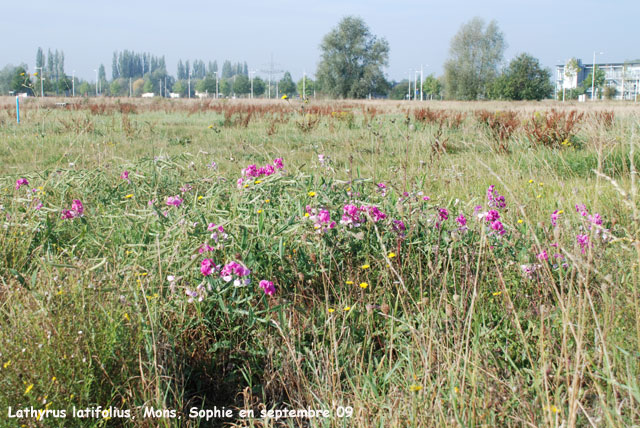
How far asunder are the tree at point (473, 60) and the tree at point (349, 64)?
8.16 meters

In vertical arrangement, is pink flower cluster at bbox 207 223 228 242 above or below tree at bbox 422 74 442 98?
below

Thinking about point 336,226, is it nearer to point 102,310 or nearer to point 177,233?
point 177,233

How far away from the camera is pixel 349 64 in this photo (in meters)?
59.9

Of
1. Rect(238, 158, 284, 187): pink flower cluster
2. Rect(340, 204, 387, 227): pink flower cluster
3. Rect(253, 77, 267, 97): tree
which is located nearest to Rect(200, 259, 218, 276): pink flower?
Rect(340, 204, 387, 227): pink flower cluster

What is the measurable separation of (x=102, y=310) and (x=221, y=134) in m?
7.73

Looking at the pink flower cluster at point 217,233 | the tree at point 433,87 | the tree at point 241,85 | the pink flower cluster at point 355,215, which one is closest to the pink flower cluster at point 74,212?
the pink flower cluster at point 217,233

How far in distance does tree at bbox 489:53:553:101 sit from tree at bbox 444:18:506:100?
7.75 m

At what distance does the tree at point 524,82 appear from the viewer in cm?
4772

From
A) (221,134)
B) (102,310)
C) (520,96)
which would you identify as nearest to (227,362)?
(102,310)

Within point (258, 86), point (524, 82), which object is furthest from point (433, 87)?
point (524, 82)

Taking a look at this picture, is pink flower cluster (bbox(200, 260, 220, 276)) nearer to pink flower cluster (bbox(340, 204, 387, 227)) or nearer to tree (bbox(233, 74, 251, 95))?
pink flower cluster (bbox(340, 204, 387, 227))

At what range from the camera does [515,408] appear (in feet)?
5.48

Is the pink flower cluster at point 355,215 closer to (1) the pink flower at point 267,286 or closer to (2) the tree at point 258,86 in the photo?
(1) the pink flower at point 267,286

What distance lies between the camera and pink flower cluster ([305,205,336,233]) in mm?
2273
